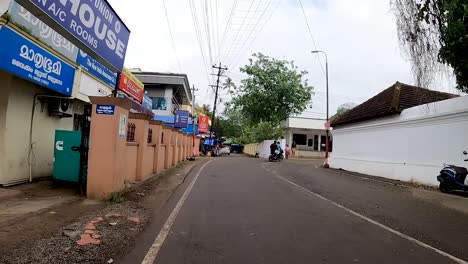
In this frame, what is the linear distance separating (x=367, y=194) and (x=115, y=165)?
8.00 meters

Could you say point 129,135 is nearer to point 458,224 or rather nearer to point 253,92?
point 458,224

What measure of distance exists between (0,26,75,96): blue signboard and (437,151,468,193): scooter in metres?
12.1

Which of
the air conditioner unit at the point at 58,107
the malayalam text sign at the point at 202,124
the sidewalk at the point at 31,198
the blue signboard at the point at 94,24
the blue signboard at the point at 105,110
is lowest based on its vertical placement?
the sidewalk at the point at 31,198

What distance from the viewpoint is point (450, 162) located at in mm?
16109

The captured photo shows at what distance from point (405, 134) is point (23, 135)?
15.3m

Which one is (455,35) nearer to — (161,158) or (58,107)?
(58,107)

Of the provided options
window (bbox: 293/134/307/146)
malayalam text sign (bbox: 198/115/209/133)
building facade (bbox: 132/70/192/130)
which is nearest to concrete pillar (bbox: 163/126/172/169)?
building facade (bbox: 132/70/192/130)

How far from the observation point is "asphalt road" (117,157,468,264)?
21.4ft

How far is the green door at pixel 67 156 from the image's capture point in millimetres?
11984

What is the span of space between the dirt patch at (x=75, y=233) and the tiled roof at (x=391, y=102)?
12.8 m

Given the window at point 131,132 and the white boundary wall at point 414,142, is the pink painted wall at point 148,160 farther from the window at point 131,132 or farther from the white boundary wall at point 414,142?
the white boundary wall at point 414,142

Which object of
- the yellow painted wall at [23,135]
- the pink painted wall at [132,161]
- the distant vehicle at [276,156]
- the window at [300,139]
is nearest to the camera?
the yellow painted wall at [23,135]

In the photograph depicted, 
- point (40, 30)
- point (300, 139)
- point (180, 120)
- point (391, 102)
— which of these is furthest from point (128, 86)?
point (300, 139)

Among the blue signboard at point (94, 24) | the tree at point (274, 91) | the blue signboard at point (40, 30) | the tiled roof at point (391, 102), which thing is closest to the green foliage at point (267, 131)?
the tree at point (274, 91)
